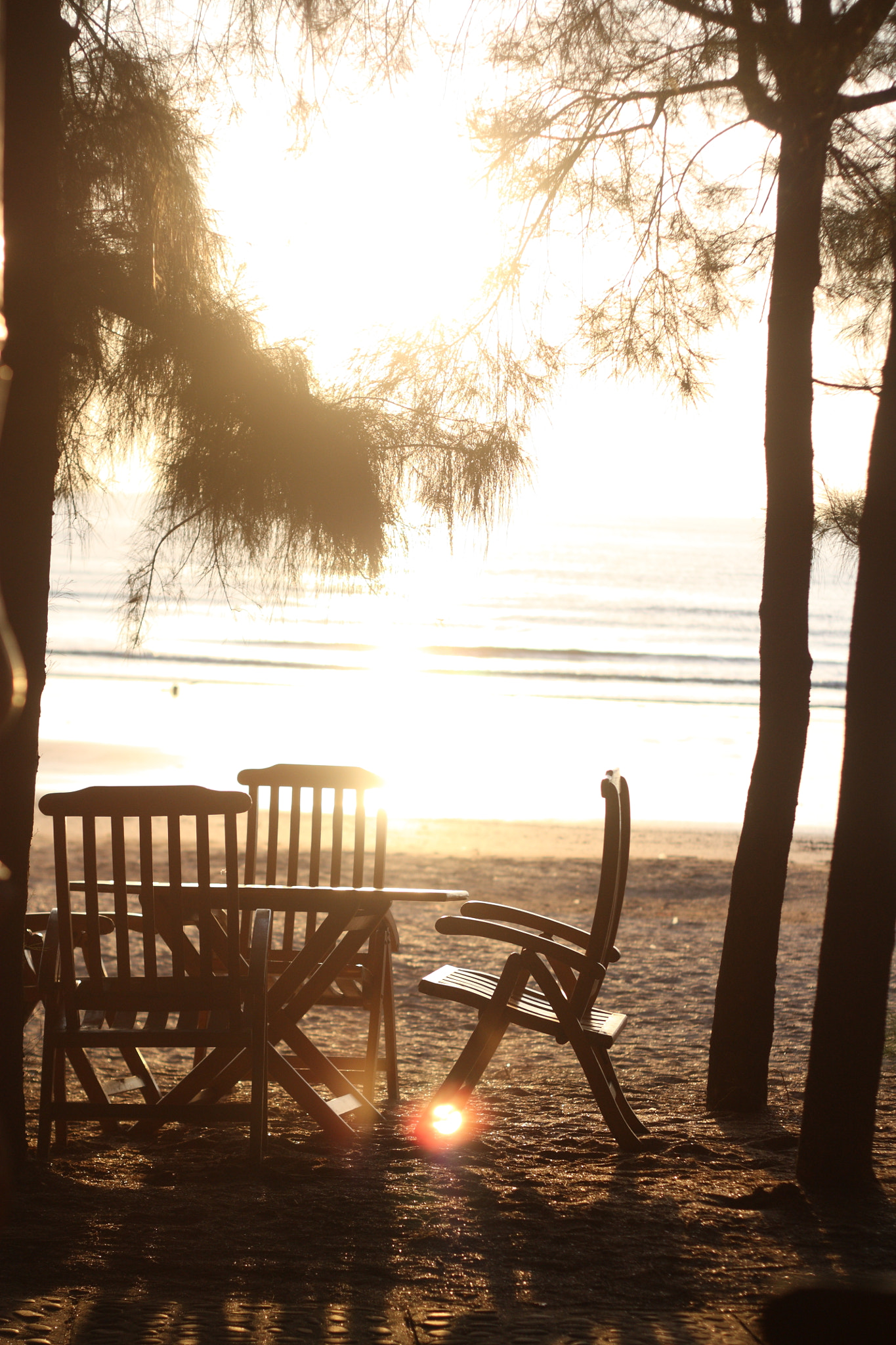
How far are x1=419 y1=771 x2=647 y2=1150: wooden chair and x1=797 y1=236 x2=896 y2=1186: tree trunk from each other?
541 millimetres

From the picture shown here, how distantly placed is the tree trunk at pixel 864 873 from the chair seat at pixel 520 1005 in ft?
1.92

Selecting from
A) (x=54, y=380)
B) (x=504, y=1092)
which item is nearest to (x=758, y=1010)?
(x=504, y=1092)

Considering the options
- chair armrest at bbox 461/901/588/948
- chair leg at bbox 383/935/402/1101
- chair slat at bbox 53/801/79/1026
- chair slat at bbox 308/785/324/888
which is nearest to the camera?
chair slat at bbox 53/801/79/1026

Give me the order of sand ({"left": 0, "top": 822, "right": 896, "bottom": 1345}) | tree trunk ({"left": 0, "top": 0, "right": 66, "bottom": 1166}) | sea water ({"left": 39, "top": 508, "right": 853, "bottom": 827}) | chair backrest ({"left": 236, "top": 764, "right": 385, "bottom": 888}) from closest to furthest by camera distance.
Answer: sand ({"left": 0, "top": 822, "right": 896, "bottom": 1345}) < tree trunk ({"left": 0, "top": 0, "right": 66, "bottom": 1166}) < chair backrest ({"left": 236, "top": 764, "right": 385, "bottom": 888}) < sea water ({"left": 39, "top": 508, "right": 853, "bottom": 827})

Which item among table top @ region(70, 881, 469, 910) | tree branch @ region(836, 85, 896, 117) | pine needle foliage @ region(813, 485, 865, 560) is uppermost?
tree branch @ region(836, 85, 896, 117)

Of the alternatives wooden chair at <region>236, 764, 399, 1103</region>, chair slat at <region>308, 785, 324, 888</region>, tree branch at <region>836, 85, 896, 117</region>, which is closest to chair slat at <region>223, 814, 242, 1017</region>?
wooden chair at <region>236, 764, 399, 1103</region>

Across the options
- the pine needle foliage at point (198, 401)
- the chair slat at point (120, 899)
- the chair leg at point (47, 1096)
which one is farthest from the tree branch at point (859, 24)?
the chair leg at point (47, 1096)

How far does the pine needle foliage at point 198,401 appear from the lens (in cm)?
343

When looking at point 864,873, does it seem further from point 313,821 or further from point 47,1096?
point 47,1096

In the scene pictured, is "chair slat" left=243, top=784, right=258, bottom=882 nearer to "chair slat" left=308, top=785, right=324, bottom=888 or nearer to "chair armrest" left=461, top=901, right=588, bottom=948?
"chair slat" left=308, top=785, right=324, bottom=888

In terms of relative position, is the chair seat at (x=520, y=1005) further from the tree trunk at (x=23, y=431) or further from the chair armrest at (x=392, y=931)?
the tree trunk at (x=23, y=431)

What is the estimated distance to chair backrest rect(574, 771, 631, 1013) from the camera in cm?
319

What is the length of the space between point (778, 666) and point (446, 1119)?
1681 millimetres

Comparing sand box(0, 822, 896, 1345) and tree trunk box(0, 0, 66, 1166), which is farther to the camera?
tree trunk box(0, 0, 66, 1166)
